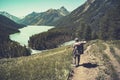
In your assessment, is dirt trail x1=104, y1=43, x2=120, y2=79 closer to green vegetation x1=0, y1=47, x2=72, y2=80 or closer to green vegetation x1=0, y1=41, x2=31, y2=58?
green vegetation x1=0, y1=47, x2=72, y2=80

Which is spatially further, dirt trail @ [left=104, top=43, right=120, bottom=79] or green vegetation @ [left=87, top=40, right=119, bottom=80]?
dirt trail @ [left=104, top=43, right=120, bottom=79]

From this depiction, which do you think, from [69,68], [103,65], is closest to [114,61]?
[103,65]

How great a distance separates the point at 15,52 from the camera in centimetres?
16588

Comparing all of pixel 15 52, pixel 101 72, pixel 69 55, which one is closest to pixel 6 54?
pixel 15 52

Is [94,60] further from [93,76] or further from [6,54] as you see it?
[6,54]

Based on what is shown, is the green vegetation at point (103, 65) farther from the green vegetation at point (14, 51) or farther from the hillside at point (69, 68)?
the green vegetation at point (14, 51)

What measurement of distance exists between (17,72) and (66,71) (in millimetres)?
7109

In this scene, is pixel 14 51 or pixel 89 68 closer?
pixel 89 68

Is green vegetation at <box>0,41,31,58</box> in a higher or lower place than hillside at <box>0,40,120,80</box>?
lower

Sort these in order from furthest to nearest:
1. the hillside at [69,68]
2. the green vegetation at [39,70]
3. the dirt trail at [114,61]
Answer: the dirt trail at [114,61]
the green vegetation at [39,70]
the hillside at [69,68]

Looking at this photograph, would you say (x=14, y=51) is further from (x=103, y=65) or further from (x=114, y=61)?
(x=103, y=65)

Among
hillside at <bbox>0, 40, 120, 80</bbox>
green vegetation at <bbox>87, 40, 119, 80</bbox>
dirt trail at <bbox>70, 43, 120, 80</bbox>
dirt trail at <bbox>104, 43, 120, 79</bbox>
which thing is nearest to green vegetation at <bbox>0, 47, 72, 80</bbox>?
hillside at <bbox>0, 40, 120, 80</bbox>

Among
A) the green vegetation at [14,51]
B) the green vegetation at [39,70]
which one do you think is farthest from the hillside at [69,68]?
the green vegetation at [14,51]

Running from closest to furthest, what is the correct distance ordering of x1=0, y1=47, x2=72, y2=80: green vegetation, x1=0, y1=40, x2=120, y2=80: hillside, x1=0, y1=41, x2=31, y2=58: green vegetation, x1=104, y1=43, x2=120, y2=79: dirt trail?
1. x1=0, y1=40, x2=120, y2=80: hillside
2. x1=0, y1=47, x2=72, y2=80: green vegetation
3. x1=104, y1=43, x2=120, y2=79: dirt trail
4. x1=0, y1=41, x2=31, y2=58: green vegetation
